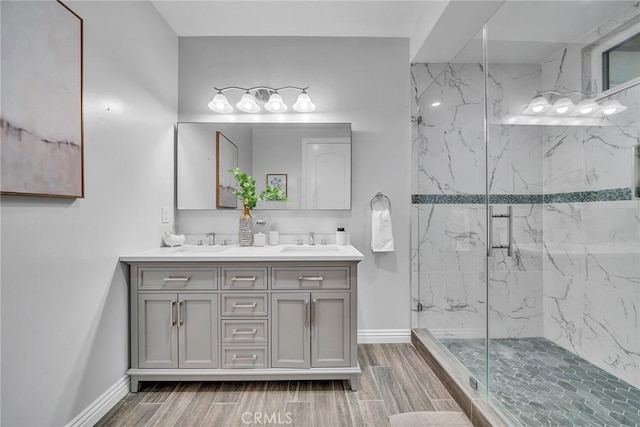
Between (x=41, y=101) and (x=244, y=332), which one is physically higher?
(x=41, y=101)

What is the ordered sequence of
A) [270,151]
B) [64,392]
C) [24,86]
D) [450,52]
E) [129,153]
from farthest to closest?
[270,151], [450,52], [129,153], [64,392], [24,86]

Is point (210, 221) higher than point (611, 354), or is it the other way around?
point (210, 221)

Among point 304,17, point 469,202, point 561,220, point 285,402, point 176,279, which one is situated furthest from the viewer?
point 304,17

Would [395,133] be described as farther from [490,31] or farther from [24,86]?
[24,86]

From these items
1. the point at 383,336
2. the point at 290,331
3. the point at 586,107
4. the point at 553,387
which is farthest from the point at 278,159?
the point at 553,387

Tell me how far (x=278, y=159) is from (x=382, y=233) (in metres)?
1.05

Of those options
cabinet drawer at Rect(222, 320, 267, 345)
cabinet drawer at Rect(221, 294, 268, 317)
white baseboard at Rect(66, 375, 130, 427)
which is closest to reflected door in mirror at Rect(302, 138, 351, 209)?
cabinet drawer at Rect(221, 294, 268, 317)

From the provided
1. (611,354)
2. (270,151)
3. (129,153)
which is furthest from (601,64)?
(129,153)

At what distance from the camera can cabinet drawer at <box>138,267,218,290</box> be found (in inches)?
76.4

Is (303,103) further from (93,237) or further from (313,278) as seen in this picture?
(93,237)

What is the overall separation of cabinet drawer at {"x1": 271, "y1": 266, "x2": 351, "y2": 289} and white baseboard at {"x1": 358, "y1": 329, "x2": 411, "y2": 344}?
3.02ft

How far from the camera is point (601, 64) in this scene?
1342 millimetres

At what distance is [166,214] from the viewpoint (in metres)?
2.44

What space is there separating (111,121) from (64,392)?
1.38 m
